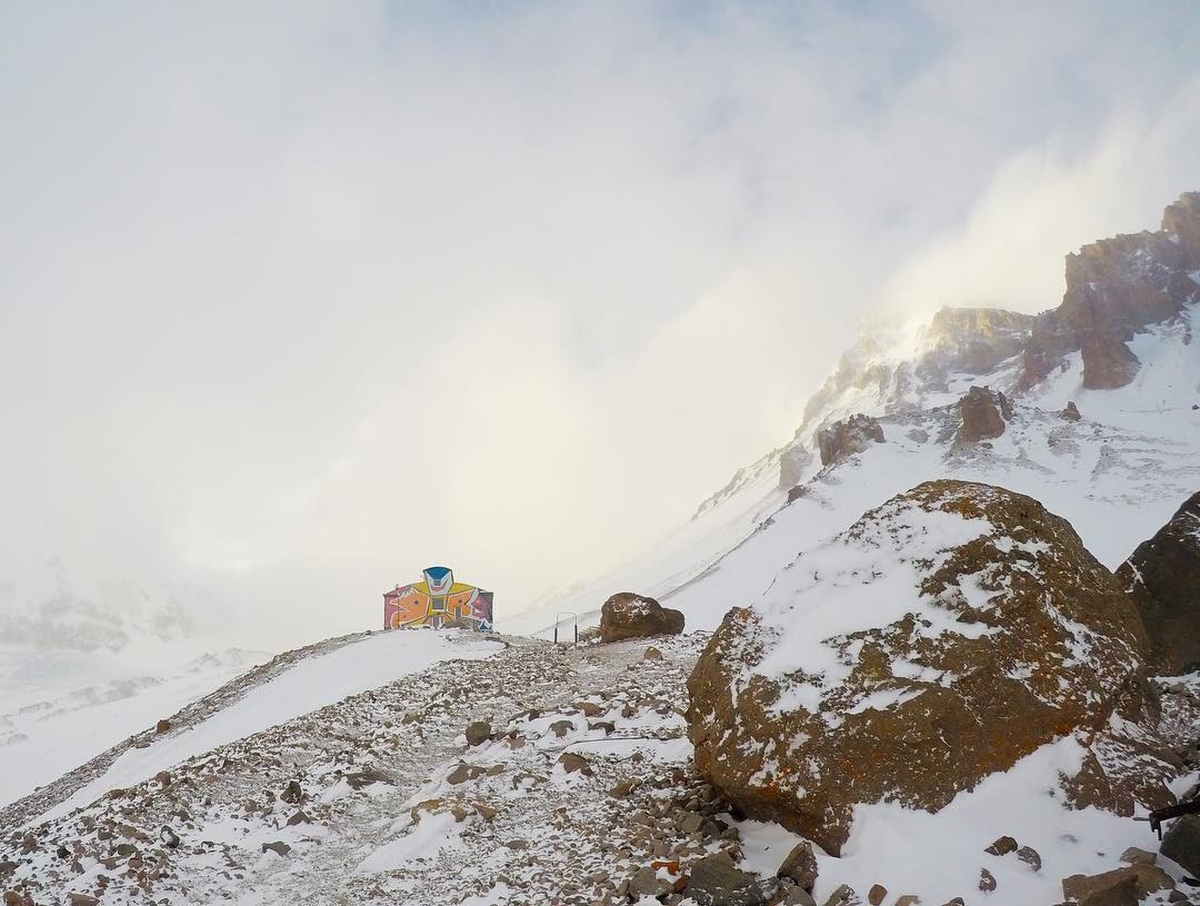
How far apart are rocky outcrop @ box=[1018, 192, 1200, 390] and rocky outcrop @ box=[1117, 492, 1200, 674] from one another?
412ft

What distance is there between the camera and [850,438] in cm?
9500

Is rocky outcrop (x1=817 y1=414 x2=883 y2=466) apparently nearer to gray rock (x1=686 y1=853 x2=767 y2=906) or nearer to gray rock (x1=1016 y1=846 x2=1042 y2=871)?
gray rock (x1=1016 y1=846 x2=1042 y2=871)

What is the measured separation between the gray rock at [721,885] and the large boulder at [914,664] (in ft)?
3.23

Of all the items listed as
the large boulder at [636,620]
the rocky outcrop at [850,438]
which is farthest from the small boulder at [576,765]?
the rocky outcrop at [850,438]

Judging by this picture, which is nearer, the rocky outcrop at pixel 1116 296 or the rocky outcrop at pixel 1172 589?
the rocky outcrop at pixel 1172 589

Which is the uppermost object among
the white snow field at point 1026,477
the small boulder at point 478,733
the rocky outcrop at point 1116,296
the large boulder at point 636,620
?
the rocky outcrop at point 1116,296

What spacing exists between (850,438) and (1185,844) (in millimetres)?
93957

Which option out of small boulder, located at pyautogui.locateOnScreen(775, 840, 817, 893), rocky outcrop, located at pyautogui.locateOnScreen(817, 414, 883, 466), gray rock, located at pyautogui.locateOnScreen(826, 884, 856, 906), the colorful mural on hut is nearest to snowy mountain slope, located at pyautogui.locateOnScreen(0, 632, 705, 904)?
small boulder, located at pyautogui.locateOnScreen(775, 840, 817, 893)

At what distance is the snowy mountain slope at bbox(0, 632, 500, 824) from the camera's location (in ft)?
56.5

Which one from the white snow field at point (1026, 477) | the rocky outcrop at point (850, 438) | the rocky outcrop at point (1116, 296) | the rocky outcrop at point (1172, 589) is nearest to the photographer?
the rocky outcrop at point (1172, 589)

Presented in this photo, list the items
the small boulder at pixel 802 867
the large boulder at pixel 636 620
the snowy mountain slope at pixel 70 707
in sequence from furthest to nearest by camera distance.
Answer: the snowy mountain slope at pixel 70 707
the large boulder at pixel 636 620
the small boulder at pixel 802 867

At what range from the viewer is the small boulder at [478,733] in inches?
535

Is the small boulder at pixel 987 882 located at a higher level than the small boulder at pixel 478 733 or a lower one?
lower

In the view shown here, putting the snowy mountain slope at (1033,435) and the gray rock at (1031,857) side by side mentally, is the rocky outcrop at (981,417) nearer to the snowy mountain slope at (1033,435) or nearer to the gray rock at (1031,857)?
the snowy mountain slope at (1033,435)
